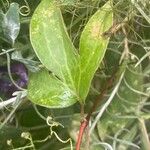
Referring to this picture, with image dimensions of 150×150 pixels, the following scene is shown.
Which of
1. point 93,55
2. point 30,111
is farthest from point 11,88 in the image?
point 93,55

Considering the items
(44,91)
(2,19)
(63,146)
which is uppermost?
(2,19)

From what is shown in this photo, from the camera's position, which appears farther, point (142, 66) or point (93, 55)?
point (142, 66)

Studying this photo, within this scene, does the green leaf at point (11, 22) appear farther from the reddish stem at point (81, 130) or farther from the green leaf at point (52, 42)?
the reddish stem at point (81, 130)

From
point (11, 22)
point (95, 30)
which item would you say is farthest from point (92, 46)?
point (11, 22)

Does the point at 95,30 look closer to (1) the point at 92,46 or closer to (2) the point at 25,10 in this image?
(1) the point at 92,46

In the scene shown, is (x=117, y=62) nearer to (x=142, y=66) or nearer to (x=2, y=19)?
(x=142, y=66)

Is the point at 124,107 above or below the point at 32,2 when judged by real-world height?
below
